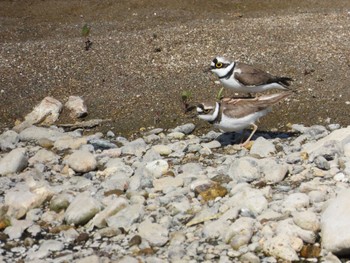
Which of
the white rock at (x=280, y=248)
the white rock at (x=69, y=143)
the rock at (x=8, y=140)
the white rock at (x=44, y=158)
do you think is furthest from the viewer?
the rock at (x=8, y=140)

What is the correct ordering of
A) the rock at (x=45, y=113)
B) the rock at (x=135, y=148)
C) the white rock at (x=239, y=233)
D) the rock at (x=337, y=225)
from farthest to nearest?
the rock at (x=45, y=113) < the rock at (x=135, y=148) < the white rock at (x=239, y=233) < the rock at (x=337, y=225)

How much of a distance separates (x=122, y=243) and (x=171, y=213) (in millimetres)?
803

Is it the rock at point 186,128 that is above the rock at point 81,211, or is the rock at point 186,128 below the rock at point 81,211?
below

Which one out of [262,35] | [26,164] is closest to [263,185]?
[26,164]

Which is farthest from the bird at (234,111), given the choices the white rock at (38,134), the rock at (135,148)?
the white rock at (38,134)

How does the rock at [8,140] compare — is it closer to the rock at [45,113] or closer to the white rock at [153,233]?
the rock at [45,113]

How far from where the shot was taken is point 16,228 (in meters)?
7.89

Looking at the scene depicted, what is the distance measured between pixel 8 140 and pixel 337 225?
18.2 ft

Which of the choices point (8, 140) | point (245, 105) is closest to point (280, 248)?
point (245, 105)

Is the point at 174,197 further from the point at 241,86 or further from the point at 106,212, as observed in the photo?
the point at 241,86

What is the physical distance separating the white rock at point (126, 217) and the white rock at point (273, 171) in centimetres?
167

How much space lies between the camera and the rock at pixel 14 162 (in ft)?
30.8

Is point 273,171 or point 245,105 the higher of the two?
point 245,105

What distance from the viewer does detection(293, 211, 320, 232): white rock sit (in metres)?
7.20
